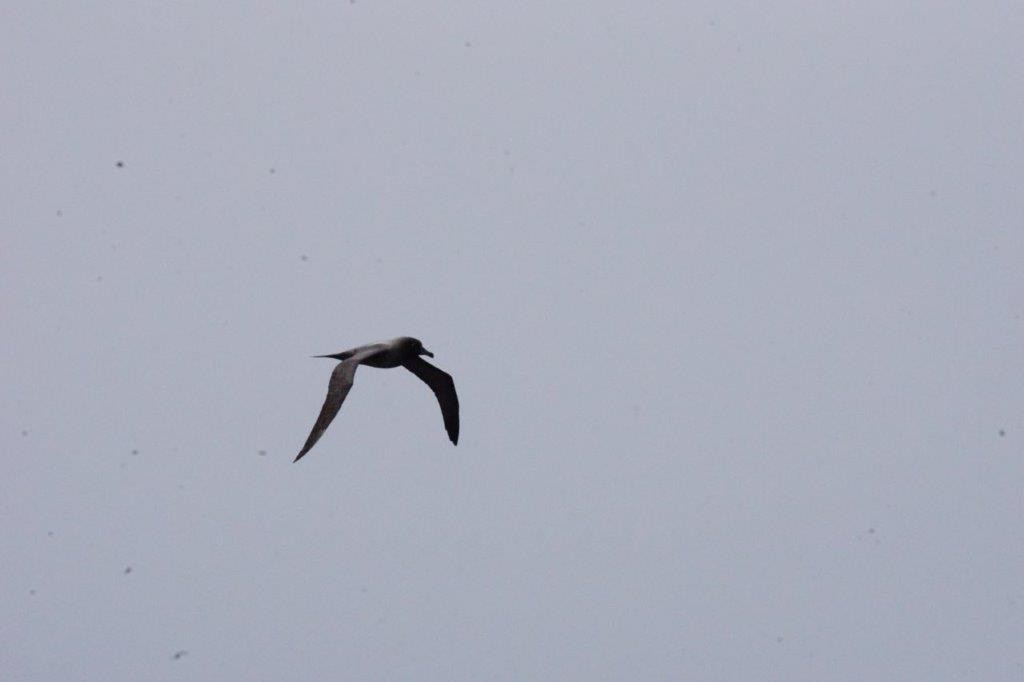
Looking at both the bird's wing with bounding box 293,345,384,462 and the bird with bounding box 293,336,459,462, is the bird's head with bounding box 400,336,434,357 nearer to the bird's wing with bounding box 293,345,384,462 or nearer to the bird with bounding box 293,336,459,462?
the bird with bounding box 293,336,459,462

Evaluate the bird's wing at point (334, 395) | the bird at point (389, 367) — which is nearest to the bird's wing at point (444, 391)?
the bird at point (389, 367)

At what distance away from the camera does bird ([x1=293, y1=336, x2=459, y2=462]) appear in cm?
1064

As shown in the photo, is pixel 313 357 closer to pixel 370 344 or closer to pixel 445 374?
pixel 370 344

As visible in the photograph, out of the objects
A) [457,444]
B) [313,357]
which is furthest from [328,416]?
[457,444]

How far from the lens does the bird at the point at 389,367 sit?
34.9 feet

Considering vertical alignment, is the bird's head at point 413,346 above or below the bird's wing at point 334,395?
above

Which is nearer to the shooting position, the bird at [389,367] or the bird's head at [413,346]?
the bird at [389,367]

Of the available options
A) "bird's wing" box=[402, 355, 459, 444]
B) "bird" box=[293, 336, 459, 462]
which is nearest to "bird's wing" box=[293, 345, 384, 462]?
"bird" box=[293, 336, 459, 462]

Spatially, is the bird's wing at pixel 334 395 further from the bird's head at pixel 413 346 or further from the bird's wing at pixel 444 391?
the bird's wing at pixel 444 391

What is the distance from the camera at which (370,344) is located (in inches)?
514

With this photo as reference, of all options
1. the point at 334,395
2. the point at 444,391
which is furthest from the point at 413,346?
the point at 334,395

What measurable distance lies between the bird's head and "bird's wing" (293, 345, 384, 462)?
1630 millimetres

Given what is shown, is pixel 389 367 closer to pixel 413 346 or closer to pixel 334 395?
pixel 413 346

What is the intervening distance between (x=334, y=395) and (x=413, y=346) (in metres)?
2.66
